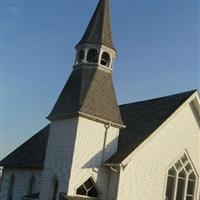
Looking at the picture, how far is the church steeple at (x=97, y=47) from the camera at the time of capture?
2984 cm

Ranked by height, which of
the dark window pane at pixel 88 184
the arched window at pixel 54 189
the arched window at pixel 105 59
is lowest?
the arched window at pixel 54 189

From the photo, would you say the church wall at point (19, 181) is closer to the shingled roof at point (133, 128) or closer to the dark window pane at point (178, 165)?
the shingled roof at point (133, 128)

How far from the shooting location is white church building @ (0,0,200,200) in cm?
2700

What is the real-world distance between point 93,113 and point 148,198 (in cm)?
556

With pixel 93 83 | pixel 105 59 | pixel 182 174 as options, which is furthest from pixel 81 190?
pixel 105 59

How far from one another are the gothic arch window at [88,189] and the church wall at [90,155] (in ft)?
0.82

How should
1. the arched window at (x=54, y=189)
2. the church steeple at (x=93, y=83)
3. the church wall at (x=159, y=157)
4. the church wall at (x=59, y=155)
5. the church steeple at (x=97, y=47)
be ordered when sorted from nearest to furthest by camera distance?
1. the church wall at (x=59, y=155)
2. the church wall at (x=159, y=157)
3. the arched window at (x=54, y=189)
4. the church steeple at (x=93, y=83)
5. the church steeple at (x=97, y=47)

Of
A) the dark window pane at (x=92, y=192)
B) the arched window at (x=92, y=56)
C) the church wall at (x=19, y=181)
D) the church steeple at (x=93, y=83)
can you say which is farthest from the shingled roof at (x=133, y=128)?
the arched window at (x=92, y=56)

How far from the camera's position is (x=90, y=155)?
27203mm

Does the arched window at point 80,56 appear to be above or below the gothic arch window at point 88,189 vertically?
above

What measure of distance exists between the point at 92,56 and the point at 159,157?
23.7 feet

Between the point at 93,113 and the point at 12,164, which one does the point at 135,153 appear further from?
the point at 12,164

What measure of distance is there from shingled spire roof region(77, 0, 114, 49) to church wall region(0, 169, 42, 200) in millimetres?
8979

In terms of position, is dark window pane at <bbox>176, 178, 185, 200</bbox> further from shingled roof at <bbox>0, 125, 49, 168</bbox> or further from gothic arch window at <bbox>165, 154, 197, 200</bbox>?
shingled roof at <bbox>0, 125, 49, 168</bbox>
